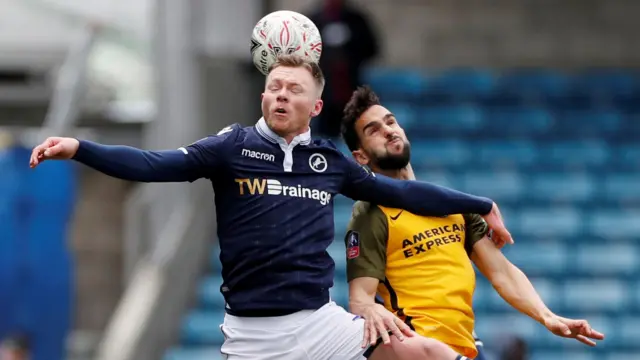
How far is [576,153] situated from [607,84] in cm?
118

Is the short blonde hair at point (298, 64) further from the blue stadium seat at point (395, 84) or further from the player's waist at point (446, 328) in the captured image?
the blue stadium seat at point (395, 84)

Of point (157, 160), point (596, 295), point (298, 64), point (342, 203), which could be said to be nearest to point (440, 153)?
point (342, 203)

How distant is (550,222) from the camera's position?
38.2 ft

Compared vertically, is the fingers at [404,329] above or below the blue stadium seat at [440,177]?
below

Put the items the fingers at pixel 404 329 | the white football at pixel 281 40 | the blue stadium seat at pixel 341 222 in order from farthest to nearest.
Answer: the blue stadium seat at pixel 341 222 < the white football at pixel 281 40 < the fingers at pixel 404 329

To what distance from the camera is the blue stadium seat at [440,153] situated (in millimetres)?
12188

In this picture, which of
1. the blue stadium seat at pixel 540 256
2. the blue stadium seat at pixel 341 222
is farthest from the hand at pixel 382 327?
the blue stadium seat at pixel 341 222

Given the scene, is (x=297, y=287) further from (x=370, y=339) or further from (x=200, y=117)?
(x=200, y=117)

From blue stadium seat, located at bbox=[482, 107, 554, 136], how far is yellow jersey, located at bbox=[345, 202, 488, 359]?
284 inches

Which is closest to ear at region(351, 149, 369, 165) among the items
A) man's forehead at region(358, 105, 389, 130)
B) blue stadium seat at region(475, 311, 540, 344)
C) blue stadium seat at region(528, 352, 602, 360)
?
man's forehead at region(358, 105, 389, 130)

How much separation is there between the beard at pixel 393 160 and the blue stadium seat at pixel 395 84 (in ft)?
24.0

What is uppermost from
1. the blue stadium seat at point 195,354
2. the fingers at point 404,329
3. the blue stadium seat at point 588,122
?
the blue stadium seat at point 588,122

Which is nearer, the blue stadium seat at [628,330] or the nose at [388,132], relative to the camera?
the nose at [388,132]

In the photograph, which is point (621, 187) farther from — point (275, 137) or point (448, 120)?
point (275, 137)
